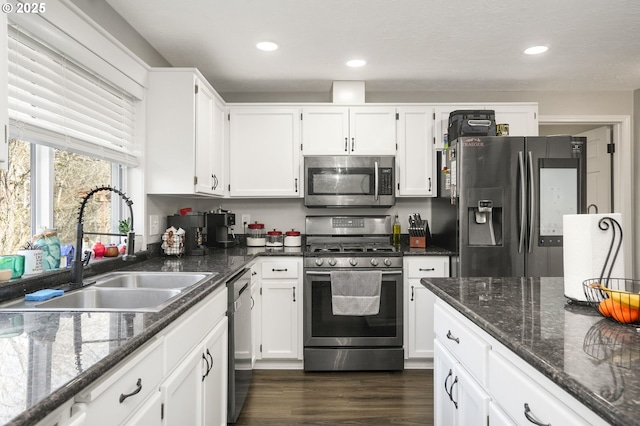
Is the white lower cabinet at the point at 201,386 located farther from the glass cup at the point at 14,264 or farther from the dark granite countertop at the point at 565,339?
the dark granite countertop at the point at 565,339

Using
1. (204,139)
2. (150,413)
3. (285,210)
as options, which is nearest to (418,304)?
(285,210)

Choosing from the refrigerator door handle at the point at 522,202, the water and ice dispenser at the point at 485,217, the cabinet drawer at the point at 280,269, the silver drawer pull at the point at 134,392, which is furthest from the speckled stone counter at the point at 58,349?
the refrigerator door handle at the point at 522,202

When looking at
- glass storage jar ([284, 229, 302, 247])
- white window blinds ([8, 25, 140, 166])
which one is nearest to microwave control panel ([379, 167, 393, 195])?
glass storage jar ([284, 229, 302, 247])

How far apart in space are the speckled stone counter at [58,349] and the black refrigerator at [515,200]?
6.98 feet

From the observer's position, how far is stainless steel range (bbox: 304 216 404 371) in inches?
125

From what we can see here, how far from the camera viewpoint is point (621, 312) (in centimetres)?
116

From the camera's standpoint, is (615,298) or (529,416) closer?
(529,416)

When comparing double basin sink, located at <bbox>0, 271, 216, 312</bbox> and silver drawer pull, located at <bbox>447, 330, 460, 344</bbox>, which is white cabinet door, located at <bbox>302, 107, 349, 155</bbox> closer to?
double basin sink, located at <bbox>0, 271, 216, 312</bbox>

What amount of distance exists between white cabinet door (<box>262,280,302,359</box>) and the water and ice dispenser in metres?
1.40

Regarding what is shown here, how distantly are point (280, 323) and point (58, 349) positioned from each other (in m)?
2.35

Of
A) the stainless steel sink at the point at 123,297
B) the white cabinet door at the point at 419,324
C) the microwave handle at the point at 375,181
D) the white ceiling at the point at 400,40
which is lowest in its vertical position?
the white cabinet door at the point at 419,324

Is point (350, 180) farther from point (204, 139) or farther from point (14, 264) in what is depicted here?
point (14, 264)

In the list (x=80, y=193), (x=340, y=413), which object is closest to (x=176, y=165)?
(x=80, y=193)

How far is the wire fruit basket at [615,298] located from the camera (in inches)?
44.9
